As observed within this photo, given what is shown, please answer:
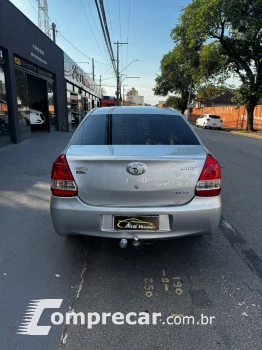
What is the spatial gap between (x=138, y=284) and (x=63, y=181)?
4.16 ft

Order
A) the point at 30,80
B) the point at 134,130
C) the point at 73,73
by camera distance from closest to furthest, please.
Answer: the point at 134,130 → the point at 30,80 → the point at 73,73

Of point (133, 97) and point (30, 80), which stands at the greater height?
point (133, 97)

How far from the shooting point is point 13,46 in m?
10.7

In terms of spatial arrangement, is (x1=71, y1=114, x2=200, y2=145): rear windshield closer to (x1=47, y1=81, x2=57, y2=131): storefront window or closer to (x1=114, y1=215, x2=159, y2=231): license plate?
(x1=114, y1=215, x2=159, y2=231): license plate

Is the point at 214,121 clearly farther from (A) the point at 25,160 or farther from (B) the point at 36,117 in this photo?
(A) the point at 25,160

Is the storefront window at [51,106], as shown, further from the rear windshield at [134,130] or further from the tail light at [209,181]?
the tail light at [209,181]

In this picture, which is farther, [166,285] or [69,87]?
[69,87]

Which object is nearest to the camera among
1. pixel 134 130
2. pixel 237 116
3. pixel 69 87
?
pixel 134 130

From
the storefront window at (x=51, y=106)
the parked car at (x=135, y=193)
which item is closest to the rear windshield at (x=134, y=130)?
the parked car at (x=135, y=193)

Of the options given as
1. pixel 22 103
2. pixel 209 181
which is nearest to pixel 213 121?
pixel 22 103

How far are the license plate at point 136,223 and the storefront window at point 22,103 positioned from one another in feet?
34.5

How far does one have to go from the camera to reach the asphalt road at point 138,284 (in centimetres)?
207

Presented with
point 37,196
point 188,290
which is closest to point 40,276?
point 188,290

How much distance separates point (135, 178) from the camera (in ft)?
8.48
